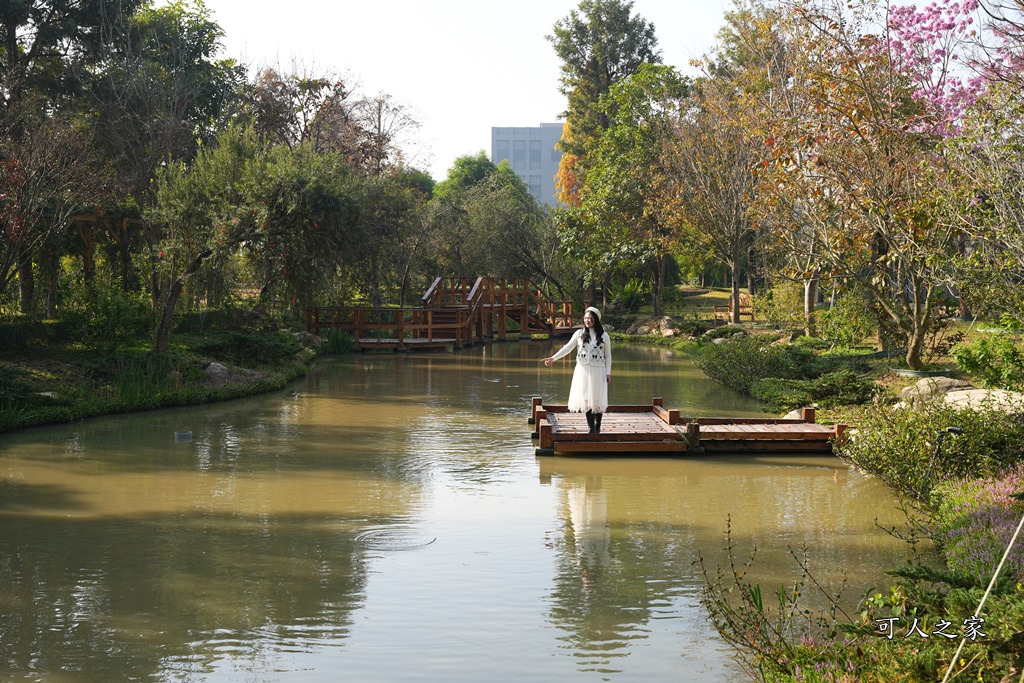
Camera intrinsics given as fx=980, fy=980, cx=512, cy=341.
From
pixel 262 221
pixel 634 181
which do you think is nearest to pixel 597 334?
pixel 262 221

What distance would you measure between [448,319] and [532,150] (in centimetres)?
10175

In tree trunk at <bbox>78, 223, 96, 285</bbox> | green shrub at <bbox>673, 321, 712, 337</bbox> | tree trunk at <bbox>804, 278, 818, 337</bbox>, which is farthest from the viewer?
green shrub at <bbox>673, 321, 712, 337</bbox>

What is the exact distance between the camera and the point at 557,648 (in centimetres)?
577

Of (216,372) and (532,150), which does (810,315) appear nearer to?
(216,372)

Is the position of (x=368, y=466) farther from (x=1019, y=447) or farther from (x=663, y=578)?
(x=1019, y=447)

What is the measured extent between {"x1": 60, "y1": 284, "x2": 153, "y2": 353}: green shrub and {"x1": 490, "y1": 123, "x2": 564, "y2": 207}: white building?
11332cm

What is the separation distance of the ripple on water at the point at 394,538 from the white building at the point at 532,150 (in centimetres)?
12277

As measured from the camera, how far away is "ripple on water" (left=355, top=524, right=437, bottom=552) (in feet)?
26.3

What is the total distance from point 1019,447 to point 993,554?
379 centimetres

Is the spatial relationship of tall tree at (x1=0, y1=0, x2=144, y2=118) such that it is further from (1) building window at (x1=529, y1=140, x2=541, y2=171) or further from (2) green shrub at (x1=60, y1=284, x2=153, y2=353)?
(1) building window at (x1=529, y1=140, x2=541, y2=171)

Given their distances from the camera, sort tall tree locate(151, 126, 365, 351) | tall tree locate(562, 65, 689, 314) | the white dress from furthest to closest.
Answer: tall tree locate(562, 65, 689, 314), tall tree locate(151, 126, 365, 351), the white dress

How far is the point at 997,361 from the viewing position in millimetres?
12438

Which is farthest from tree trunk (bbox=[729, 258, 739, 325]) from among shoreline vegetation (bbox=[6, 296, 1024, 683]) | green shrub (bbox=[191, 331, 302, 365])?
green shrub (bbox=[191, 331, 302, 365])

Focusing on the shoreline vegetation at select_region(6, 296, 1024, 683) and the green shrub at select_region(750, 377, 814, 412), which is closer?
the shoreline vegetation at select_region(6, 296, 1024, 683)
